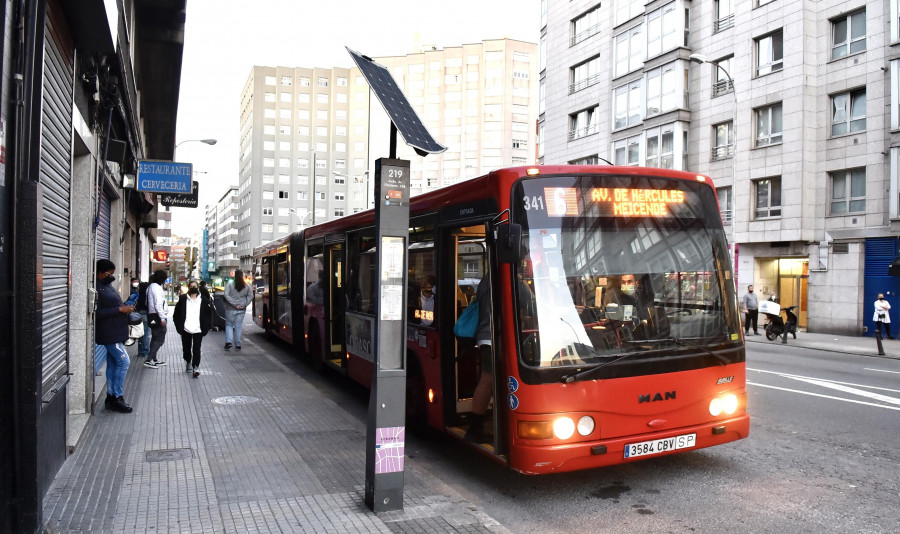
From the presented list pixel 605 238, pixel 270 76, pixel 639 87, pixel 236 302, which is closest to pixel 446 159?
pixel 270 76

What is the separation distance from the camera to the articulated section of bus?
207 inches

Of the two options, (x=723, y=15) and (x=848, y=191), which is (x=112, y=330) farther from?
(x=723, y=15)

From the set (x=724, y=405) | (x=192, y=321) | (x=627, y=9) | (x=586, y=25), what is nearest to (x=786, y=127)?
(x=627, y=9)

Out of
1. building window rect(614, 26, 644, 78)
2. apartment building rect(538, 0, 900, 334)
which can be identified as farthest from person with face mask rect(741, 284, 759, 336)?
building window rect(614, 26, 644, 78)

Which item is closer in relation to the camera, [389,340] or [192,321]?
[389,340]

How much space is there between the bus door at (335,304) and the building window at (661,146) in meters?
23.2

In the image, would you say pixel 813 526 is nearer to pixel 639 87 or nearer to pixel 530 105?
pixel 639 87

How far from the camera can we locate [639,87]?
3322 cm

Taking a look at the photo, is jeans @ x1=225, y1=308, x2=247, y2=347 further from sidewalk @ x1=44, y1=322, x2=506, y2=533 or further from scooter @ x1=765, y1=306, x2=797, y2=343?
scooter @ x1=765, y1=306, x2=797, y2=343

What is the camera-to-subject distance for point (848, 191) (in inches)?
960

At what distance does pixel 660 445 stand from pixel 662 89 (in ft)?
95.2

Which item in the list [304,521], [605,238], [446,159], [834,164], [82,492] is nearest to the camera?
[304,521]

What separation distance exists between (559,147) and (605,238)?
3537 centimetres

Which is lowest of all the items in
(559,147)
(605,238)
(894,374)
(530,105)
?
(894,374)
